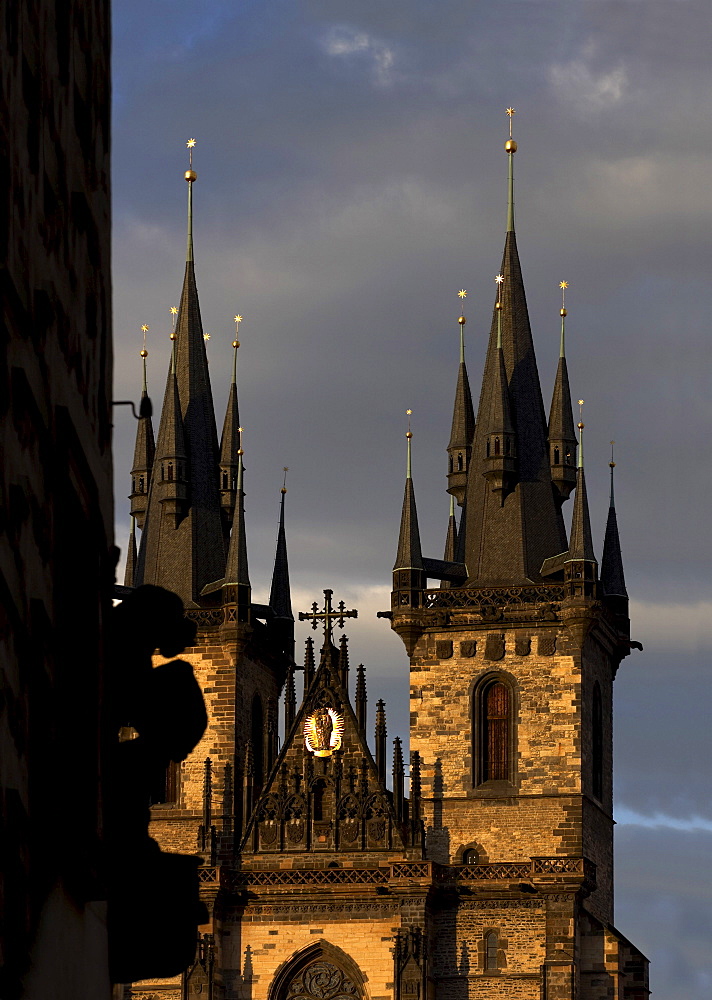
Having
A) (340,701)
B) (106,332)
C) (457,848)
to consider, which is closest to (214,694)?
(340,701)

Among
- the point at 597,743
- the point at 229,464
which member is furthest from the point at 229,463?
the point at 597,743

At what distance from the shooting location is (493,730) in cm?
5506

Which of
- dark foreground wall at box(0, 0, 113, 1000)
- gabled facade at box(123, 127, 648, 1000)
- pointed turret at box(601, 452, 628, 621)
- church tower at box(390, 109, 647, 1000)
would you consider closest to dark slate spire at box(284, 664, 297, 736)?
gabled facade at box(123, 127, 648, 1000)

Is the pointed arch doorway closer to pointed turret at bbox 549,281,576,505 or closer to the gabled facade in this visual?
the gabled facade

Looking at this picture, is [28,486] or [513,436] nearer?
[28,486]

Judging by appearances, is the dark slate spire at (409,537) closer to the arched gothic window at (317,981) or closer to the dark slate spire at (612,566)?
the dark slate spire at (612,566)

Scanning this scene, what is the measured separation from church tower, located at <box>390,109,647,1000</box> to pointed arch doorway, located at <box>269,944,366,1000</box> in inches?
85.2

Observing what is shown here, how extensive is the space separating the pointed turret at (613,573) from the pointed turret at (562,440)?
238cm

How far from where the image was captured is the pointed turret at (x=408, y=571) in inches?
2197

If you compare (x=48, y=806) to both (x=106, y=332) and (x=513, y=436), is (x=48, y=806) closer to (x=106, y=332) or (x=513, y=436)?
(x=106, y=332)

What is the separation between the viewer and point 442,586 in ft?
186

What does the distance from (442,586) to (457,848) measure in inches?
241

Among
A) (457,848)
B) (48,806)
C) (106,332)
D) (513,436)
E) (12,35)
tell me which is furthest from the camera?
(513,436)

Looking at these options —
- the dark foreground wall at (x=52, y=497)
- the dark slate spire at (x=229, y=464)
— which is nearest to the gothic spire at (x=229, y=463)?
the dark slate spire at (x=229, y=464)
